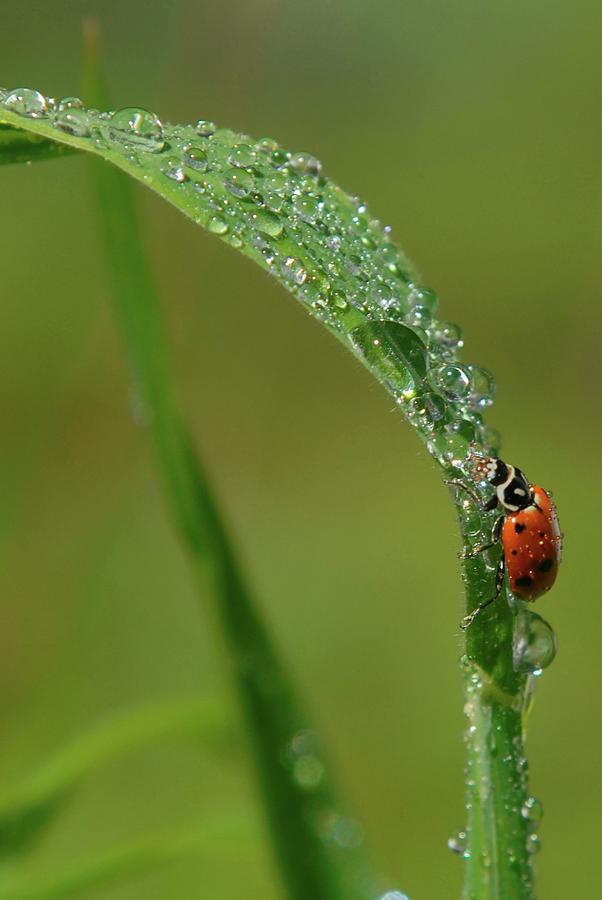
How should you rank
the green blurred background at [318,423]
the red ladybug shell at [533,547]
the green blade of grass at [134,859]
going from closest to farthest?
the red ladybug shell at [533,547] → the green blade of grass at [134,859] → the green blurred background at [318,423]

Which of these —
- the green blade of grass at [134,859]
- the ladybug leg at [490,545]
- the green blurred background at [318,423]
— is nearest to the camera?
the ladybug leg at [490,545]

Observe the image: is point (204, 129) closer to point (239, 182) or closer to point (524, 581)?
point (239, 182)

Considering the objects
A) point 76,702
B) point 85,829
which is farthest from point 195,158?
point 85,829

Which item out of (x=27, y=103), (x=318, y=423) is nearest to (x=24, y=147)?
(x=27, y=103)

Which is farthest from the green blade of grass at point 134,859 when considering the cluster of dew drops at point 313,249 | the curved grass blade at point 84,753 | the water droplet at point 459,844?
the cluster of dew drops at point 313,249

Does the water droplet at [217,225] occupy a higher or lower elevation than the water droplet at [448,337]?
higher

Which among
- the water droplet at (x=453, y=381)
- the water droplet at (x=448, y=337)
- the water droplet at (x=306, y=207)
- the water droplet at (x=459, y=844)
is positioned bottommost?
the water droplet at (x=459, y=844)

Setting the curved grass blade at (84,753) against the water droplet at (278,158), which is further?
the curved grass blade at (84,753)

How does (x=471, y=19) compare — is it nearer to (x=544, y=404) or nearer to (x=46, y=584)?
(x=544, y=404)

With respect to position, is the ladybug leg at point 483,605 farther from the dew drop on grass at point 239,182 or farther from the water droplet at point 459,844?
the dew drop on grass at point 239,182
